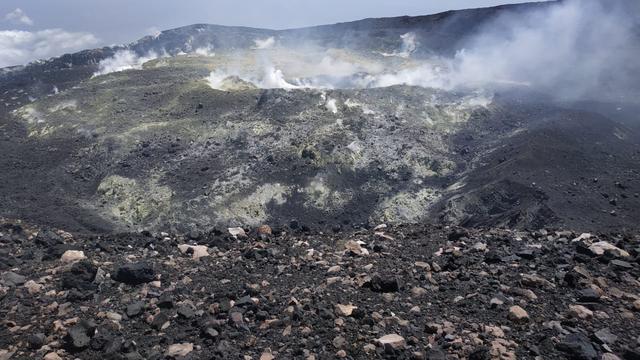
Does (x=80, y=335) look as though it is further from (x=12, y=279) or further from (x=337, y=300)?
(x=337, y=300)

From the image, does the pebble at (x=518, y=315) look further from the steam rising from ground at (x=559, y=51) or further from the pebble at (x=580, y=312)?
the steam rising from ground at (x=559, y=51)

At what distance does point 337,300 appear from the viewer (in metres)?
7.84

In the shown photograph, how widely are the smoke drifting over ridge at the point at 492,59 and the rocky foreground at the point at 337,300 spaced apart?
75.6ft

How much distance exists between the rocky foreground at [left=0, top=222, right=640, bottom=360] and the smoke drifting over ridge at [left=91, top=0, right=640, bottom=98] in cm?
2304

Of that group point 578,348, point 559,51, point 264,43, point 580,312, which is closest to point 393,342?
point 578,348

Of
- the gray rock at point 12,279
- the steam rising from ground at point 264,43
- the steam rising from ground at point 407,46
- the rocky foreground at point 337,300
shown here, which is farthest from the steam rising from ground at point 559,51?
the gray rock at point 12,279

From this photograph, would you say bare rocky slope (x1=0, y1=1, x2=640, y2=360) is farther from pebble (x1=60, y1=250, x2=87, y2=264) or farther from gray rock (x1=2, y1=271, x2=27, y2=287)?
pebble (x1=60, y1=250, x2=87, y2=264)

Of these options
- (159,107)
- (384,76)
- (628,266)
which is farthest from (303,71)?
(628,266)

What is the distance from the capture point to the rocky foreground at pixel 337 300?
22.1 feet

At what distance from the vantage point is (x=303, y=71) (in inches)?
1615

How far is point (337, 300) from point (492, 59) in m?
38.8

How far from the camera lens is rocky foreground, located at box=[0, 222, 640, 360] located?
6730 millimetres

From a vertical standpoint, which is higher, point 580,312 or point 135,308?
point 135,308

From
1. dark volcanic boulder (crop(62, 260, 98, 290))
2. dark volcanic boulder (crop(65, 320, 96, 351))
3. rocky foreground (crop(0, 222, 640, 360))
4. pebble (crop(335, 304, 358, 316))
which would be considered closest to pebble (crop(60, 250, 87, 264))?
rocky foreground (crop(0, 222, 640, 360))
